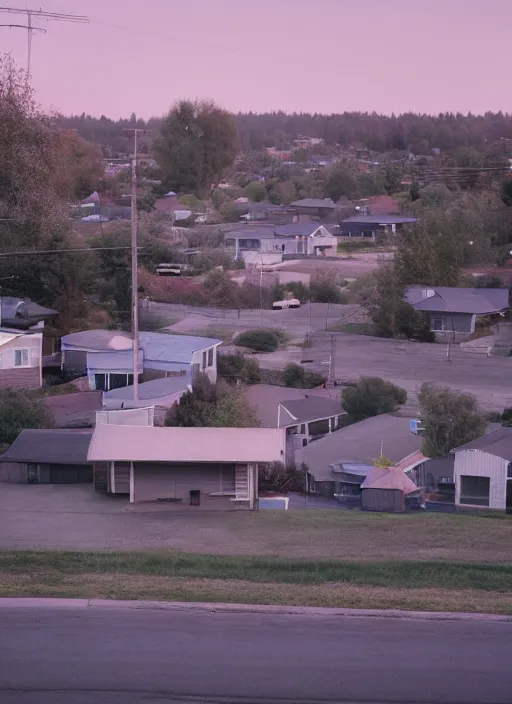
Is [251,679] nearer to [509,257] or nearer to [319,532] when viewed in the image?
[319,532]

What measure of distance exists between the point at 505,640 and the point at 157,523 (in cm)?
617

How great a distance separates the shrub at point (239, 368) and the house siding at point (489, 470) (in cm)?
879

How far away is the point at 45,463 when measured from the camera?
48.8ft

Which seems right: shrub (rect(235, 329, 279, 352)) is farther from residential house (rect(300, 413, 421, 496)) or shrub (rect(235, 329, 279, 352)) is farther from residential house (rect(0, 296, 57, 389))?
residential house (rect(300, 413, 421, 496))

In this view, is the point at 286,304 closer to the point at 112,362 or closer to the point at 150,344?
the point at 150,344

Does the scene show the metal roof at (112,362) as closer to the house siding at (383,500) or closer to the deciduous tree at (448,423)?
the deciduous tree at (448,423)

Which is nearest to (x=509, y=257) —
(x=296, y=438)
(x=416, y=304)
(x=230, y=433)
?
(x=416, y=304)

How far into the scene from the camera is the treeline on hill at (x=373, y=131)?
12484cm

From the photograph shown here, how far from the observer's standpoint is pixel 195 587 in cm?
750

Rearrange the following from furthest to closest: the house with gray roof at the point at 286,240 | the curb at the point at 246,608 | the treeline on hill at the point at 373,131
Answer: the treeline on hill at the point at 373,131 < the house with gray roof at the point at 286,240 < the curb at the point at 246,608

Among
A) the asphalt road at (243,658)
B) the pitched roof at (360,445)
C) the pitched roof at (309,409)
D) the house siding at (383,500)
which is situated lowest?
the house siding at (383,500)

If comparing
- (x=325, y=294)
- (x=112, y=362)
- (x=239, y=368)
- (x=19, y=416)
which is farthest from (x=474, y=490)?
(x=325, y=294)

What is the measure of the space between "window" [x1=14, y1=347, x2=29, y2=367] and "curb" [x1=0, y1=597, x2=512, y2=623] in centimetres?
1604

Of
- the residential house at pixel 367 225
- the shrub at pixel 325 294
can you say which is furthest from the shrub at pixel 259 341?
the residential house at pixel 367 225
